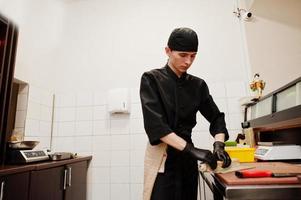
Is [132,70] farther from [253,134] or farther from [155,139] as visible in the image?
[155,139]

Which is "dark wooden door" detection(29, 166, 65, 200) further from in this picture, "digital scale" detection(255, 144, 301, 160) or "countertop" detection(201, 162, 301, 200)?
"digital scale" detection(255, 144, 301, 160)

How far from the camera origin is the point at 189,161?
1116 millimetres

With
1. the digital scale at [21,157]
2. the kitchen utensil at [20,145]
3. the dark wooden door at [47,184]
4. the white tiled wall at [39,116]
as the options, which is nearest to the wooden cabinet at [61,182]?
the dark wooden door at [47,184]

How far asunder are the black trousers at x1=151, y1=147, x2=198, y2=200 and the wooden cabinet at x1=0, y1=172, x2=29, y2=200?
2.56 feet

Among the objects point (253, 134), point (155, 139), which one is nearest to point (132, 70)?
point (253, 134)

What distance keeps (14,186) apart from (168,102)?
961 mm

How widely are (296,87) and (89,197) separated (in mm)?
1920

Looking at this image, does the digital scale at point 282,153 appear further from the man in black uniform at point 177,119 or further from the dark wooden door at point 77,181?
the dark wooden door at point 77,181

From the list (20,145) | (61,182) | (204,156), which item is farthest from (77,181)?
(204,156)

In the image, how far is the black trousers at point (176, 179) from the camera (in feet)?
3.40

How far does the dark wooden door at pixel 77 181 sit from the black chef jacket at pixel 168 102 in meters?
1.09

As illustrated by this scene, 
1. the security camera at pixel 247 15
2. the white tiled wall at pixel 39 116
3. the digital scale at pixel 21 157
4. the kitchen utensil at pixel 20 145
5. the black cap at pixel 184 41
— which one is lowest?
the digital scale at pixel 21 157

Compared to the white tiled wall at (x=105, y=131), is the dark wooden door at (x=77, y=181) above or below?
below

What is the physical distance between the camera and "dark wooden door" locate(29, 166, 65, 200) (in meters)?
1.40
